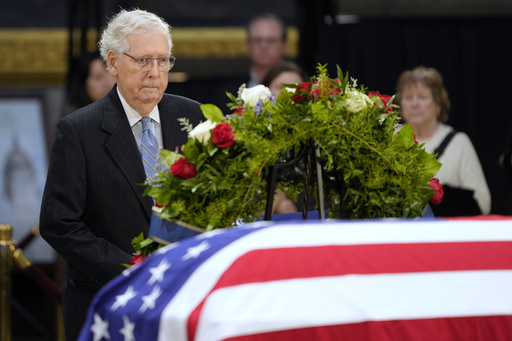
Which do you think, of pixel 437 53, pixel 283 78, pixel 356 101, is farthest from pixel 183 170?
pixel 437 53

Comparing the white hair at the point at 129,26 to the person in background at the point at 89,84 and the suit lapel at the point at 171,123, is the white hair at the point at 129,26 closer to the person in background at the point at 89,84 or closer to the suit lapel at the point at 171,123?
the suit lapel at the point at 171,123

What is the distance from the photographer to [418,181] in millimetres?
2035

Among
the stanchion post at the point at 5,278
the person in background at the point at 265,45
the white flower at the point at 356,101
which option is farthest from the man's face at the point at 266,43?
the white flower at the point at 356,101

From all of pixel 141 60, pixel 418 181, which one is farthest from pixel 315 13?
pixel 418 181

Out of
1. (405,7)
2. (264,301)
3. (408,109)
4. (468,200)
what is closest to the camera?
(264,301)

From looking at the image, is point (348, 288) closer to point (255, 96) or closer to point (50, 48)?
point (255, 96)

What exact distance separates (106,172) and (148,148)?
0.16m

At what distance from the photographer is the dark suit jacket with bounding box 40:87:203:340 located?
7.49ft

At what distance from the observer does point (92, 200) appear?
7.80 ft

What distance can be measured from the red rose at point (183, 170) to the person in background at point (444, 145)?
7.40ft

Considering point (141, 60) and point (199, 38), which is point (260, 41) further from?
point (141, 60)

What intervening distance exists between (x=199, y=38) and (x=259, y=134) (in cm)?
478

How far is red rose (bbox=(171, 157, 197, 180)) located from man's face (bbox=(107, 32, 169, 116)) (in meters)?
0.52

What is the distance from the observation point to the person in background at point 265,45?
5117 mm
